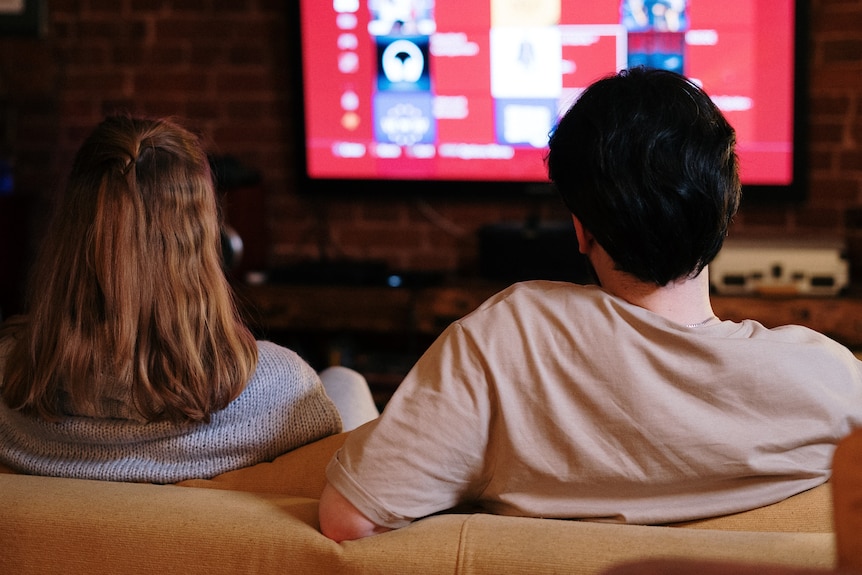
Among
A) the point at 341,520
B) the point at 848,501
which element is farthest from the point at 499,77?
the point at 848,501

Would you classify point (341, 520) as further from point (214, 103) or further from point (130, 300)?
point (214, 103)

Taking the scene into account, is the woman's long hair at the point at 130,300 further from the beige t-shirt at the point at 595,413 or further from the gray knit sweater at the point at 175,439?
the beige t-shirt at the point at 595,413

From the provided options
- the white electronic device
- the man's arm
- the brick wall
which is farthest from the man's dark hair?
the brick wall

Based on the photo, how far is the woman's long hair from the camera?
1269mm

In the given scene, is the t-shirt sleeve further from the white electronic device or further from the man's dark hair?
the white electronic device

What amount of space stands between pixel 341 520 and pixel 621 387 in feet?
1.09

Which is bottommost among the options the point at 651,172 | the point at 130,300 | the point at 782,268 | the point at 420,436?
the point at 782,268

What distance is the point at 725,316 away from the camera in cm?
308

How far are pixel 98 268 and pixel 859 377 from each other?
0.93 m

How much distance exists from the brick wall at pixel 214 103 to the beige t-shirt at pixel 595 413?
2439 mm

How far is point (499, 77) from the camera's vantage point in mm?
3408

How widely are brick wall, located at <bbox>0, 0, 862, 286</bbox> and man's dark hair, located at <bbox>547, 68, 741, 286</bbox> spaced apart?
7.83 feet

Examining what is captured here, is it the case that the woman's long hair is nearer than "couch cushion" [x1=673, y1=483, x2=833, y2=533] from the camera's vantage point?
No

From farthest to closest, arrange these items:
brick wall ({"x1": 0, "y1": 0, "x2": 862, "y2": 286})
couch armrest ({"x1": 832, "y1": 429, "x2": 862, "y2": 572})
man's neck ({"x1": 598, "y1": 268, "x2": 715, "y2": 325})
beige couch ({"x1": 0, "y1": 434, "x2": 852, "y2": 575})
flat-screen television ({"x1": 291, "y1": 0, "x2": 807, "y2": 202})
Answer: brick wall ({"x1": 0, "y1": 0, "x2": 862, "y2": 286}) < flat-screen television ({"x1": 291, "y1": 0, "x2": 807, "y2": 202}) < man's neck ({"x1": 598, "y1": 268, "x2": 715, "y2": 325}) < beige couch ({"x1": 0, "y1": 434, "x2": 852, "y2": 575}) < couch armrest ({"x1": 832, "y1": 429, "x2": 862, "y2": 572})
